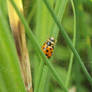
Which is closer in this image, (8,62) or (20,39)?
(8,62)

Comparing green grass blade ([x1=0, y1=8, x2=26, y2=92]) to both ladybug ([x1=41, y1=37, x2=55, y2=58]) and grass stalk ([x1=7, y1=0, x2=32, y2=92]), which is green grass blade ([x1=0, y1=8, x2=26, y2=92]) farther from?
ladybug ([x1=41, y1=37, x2=55, y2=58])

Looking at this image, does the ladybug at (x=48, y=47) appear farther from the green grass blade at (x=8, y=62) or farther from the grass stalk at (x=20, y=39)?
the green grass blade at (x=8, y=62)

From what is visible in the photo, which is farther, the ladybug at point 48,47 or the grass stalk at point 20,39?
the ladybug at point 48,47

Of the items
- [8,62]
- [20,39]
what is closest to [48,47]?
[20,39]

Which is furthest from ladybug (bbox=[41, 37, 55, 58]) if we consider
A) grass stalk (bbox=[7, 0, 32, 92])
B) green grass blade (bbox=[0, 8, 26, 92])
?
green grass blade (bbox=[0, 8, 26, 92])

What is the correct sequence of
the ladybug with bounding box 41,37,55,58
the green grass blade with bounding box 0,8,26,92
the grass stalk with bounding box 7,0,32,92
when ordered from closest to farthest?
the green grass blade with bounding box 0,8,26,92 < the grass stalk with bounding box 7,0,32,92 < the ladybug with bounding box 41,37,55,58

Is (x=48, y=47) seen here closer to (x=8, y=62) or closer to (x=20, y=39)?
(x=20, y=39)

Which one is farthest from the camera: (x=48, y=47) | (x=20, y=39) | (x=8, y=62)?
(x=48, y=47)

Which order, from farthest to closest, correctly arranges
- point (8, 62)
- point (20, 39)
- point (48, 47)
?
1. point (48, 47)
2. point (20, 39)
3. point (8, 62)

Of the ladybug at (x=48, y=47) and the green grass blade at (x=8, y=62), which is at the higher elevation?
the green grass blade at (x=8, y=62)

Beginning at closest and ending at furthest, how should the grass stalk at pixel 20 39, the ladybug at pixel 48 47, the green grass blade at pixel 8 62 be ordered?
the green grass blade at pixel 8 62 → the grass stalk at pixel 20 39 → the ladybug at pixel 48 47

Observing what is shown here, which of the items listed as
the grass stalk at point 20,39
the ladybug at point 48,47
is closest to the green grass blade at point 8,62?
the grass stalk at point 20,39
